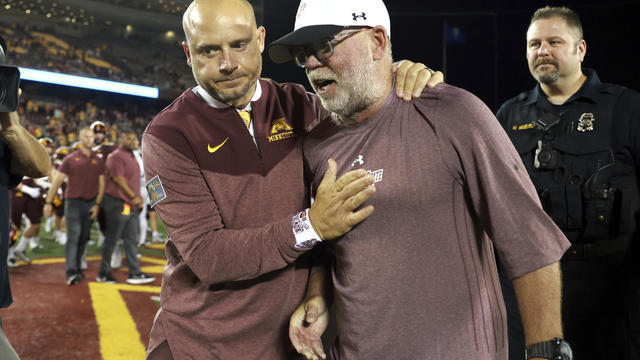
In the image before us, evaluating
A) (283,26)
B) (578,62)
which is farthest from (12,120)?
(283,26)

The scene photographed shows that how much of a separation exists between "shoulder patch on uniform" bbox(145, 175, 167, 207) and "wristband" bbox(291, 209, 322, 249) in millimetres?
515

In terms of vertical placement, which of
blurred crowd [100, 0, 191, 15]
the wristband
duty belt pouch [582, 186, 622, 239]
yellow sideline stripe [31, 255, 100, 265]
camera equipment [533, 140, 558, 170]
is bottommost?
yellow sideline stripe [31, 255, 100, 265]

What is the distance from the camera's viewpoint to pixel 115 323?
17.6 feet

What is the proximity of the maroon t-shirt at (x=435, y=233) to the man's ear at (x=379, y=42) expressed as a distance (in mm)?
166

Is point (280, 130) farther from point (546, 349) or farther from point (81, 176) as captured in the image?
point (81, 176)

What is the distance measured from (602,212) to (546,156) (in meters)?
0.40

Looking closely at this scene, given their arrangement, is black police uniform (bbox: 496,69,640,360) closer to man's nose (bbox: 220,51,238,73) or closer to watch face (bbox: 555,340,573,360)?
watch face (bbox: 555,340,573,360)

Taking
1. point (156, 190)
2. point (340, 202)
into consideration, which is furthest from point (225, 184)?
point (340, 202)

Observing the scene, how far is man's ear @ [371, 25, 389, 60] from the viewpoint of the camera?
1688 mm

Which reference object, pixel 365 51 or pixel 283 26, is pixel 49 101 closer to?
→ pixel 283 26

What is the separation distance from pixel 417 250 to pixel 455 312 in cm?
20

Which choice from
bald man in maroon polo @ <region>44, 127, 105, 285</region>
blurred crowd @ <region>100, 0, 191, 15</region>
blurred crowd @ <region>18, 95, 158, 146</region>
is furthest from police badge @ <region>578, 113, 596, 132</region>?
blurred crowd @ <region>100, 0, 191, 15</region>

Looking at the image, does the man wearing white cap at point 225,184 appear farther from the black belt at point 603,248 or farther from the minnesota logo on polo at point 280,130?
the black belt at point 603,248

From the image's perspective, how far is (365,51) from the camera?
1680mm
